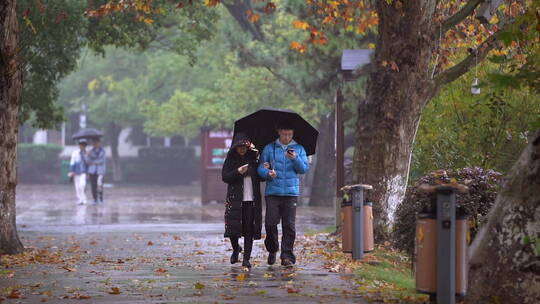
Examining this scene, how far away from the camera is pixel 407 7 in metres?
17.1

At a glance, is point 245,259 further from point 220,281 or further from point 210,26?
point 210,26

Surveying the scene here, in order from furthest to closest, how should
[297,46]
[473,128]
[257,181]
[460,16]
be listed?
1. [297,46]
2. [473,128]
3. [460,16]
4. [257,181]

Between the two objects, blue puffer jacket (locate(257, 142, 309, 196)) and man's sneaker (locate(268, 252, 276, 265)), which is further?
man's sneaker (locate(268, 252, 276, 265))

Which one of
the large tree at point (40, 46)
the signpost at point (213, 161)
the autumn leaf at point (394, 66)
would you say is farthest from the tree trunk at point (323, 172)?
the autumn leaf at point (394, 66)

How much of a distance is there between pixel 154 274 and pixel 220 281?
4.41 ft

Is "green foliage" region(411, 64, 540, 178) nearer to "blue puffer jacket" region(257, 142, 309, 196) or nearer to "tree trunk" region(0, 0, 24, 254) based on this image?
"blue puffer jacket" region(257, 142, 309, 196)

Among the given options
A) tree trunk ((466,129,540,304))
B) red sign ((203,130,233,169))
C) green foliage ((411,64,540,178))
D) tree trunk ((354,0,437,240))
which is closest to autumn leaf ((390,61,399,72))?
tree trunk ((354,0,437,240))

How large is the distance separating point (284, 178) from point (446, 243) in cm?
485

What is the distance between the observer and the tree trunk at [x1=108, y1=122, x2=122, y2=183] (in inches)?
2450

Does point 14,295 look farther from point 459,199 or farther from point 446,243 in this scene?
point 459,199

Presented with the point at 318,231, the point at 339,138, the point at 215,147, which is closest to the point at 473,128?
the point at 339,138

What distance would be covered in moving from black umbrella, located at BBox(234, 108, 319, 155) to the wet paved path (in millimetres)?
1503

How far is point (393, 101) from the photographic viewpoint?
680 inches

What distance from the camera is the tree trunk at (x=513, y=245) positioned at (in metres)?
8.98
